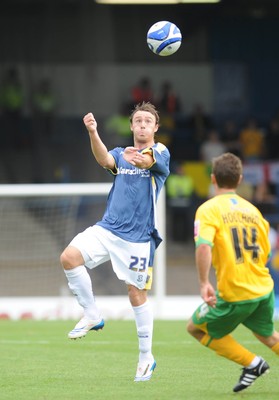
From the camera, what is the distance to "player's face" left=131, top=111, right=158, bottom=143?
799 cm

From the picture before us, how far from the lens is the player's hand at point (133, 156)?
7688 millimetres

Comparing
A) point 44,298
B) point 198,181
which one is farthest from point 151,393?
point 198,181

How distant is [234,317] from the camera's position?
6.86 metres

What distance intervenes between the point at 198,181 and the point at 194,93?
4802 millimetres

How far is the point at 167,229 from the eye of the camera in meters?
22.6

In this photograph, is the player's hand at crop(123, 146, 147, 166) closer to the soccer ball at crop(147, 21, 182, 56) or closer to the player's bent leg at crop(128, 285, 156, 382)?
the player's bent leg at crop(128, 285, 156, 382)

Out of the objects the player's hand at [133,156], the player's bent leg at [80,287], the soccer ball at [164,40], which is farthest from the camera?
the soccer ball at [164,40]

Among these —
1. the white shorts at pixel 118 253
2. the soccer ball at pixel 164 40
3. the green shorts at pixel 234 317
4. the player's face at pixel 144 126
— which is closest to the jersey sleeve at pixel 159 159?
the player's face at pixel 144 126

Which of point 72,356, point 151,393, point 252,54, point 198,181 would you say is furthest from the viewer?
point 252,54

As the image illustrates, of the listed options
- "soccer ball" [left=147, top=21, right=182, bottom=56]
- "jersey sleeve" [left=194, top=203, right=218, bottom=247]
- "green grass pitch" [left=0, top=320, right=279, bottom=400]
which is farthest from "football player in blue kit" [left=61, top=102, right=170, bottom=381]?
"jersey sleeve" [left=194, top=203, right=218, bottom=247]

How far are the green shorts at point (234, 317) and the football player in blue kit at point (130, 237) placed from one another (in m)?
1.02

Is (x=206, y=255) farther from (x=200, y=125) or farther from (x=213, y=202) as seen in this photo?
(x=200, y=125)

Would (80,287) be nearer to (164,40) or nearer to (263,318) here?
(263,318)

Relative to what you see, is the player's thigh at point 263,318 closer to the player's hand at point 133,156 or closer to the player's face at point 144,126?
the player's hand at point 133,156
